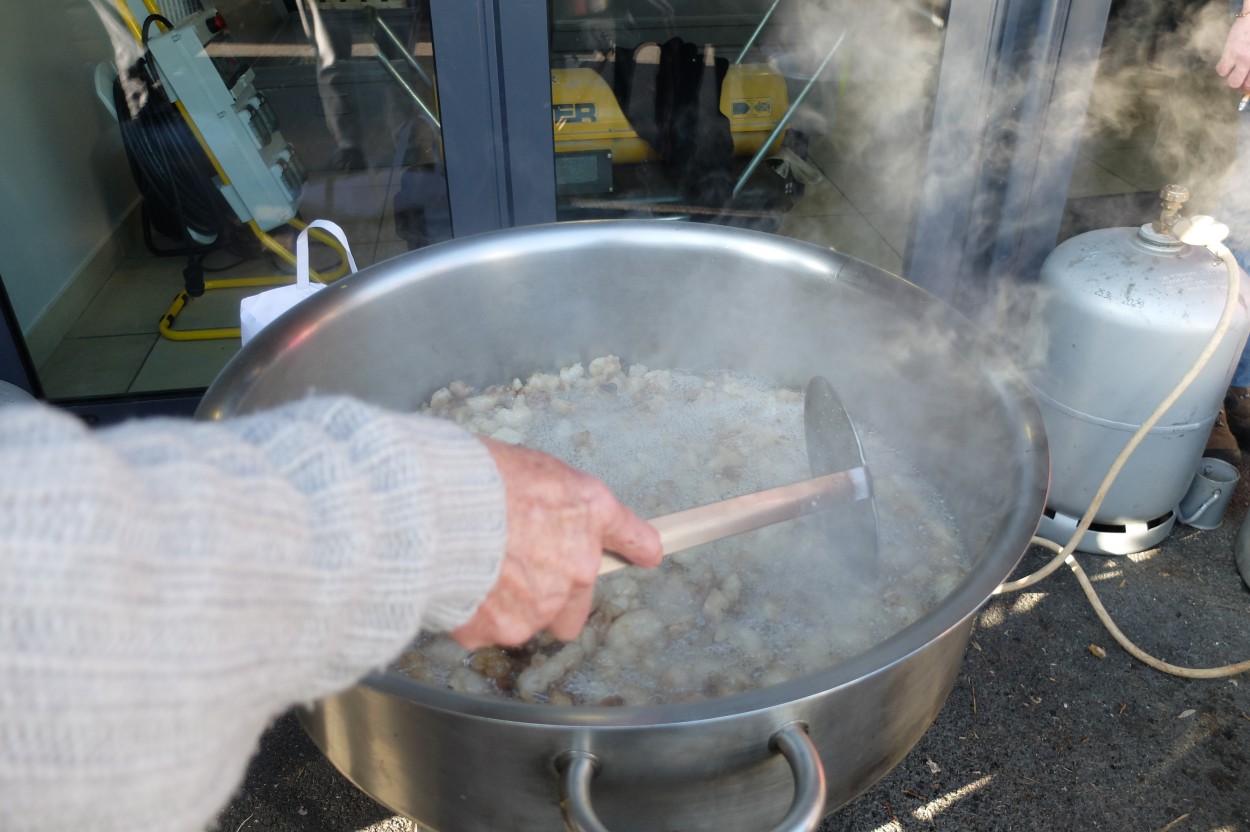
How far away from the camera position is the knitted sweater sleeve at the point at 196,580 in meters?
0.48

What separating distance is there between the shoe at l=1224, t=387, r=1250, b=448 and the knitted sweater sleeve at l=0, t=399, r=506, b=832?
7.60ft

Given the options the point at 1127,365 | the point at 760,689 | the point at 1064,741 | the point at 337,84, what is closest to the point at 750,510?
the point at 760,689

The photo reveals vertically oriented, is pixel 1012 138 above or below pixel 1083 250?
above

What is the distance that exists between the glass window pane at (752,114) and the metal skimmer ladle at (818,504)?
47.8 inches

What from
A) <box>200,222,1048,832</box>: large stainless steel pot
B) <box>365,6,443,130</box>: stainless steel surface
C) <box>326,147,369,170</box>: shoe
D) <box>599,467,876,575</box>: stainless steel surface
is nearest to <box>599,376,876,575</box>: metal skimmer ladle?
<box>599,467,876,575</box>: stainless steel surface

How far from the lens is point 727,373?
1.71 m

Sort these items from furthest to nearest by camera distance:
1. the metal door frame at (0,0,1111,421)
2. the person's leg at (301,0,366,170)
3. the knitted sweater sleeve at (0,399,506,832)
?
1. the person's leg at (301,0,366,170)
2. the metal door frame at (0,0,1111,421)
3. the knitted sweater sleeve at (0,399,506,832)

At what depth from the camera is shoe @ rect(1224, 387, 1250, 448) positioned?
2299mm

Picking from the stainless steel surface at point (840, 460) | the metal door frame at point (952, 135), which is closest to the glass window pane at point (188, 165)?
the metal door frame at point (952, 135)

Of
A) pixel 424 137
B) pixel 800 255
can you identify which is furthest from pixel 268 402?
pixel 424 137

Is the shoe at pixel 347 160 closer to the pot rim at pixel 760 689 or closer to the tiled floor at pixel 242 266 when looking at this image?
the tiled floor at pixel 242 266

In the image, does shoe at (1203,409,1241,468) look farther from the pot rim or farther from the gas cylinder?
the pot rim

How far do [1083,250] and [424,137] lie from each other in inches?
57.7

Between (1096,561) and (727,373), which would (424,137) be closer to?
(727,373)
